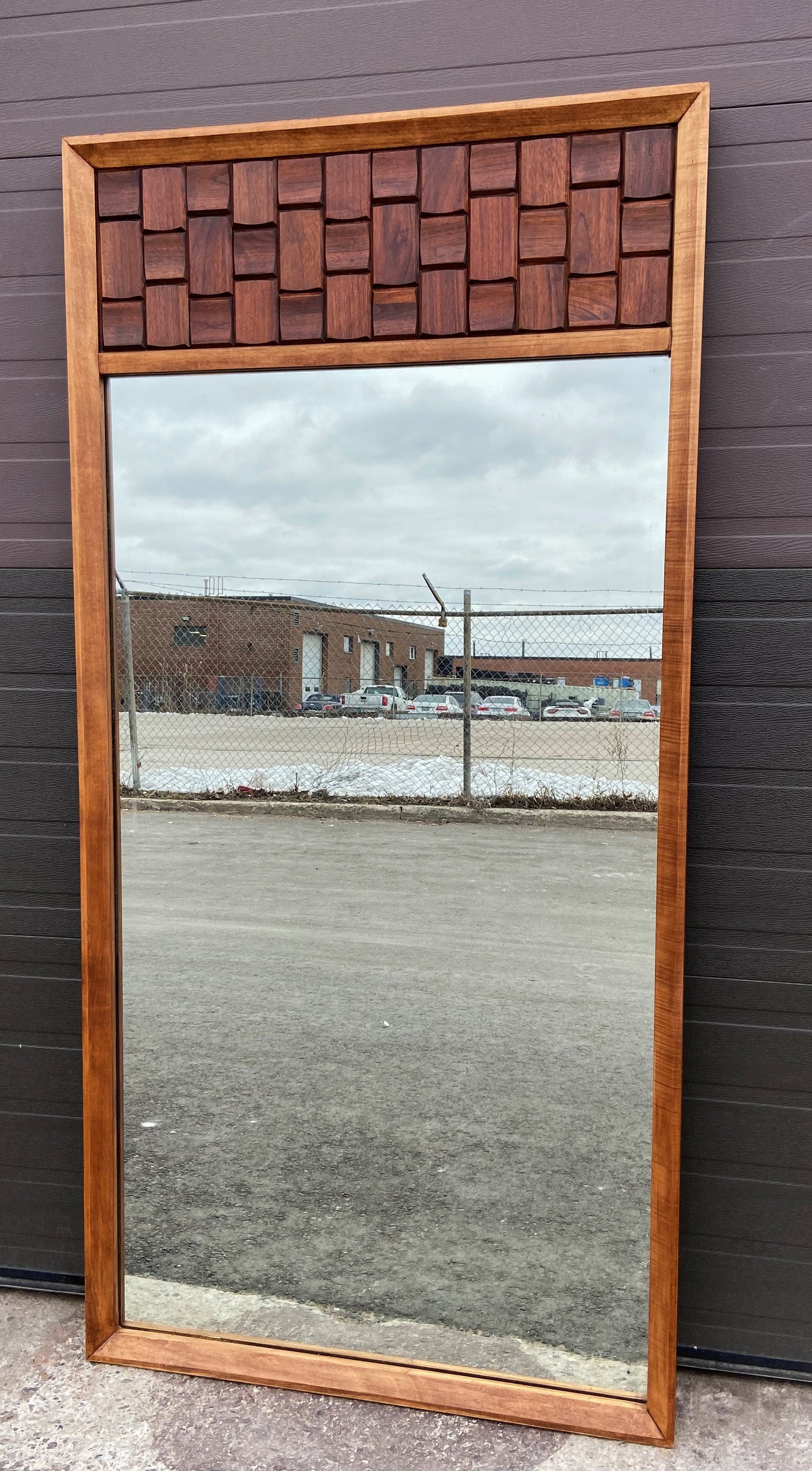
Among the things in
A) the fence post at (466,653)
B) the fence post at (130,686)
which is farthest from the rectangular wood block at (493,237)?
the fence post at (466,653)

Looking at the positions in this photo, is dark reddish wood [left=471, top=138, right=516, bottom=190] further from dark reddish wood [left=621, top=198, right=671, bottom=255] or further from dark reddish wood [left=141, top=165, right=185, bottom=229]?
dark reddish wood [left=141, top=165, right=185, bottom=229]

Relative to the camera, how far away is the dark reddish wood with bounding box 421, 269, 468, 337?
129 centimetres

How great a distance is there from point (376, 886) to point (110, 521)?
2.72 metres

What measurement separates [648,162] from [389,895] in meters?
3.02

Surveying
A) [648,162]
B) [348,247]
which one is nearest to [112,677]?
[348,247]

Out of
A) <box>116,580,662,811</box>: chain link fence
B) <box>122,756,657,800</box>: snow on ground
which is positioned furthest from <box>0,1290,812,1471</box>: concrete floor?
<box>122,756,657,800</box>: snow on ground

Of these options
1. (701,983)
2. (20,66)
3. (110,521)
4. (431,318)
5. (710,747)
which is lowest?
(701,983)

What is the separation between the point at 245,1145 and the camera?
77.4 inches

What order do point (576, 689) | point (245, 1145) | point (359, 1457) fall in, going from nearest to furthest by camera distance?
point (359, 1457) < point (245, 1145) < point (576, 689)

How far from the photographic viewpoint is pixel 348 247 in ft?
4.35

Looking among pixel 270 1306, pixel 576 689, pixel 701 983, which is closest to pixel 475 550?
pixel 576 689

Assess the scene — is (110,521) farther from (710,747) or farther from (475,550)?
(475,550)

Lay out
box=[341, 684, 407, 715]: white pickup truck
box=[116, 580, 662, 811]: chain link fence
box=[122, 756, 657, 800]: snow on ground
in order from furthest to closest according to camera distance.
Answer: box=[122, 756, 657, 800]: snow on ground
box=[341, 684, 407, 715]: white pickup truck
box=[116, 580, 662, 811]: chain link fence

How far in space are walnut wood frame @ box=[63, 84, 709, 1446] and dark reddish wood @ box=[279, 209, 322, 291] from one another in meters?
0.08
